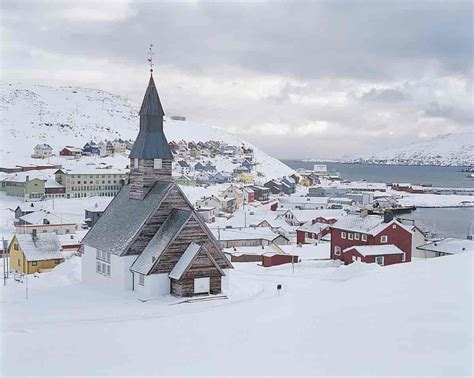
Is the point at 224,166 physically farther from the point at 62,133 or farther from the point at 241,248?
the point at 241,248

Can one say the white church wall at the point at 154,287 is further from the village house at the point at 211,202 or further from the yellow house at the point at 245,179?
the yellow house at the point at 245,179

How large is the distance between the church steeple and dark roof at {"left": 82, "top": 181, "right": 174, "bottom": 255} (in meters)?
0.49

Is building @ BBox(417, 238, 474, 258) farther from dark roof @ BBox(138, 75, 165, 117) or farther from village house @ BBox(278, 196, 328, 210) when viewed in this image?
village house @ BBox(278, 196, 328, 210)

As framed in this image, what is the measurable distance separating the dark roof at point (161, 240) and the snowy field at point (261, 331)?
1.53 meters

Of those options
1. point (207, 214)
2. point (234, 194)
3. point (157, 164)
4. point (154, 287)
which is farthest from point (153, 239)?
point (234, 194)

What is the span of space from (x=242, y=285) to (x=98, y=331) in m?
11.4

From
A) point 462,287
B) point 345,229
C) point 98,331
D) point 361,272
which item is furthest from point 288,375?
point 345,229

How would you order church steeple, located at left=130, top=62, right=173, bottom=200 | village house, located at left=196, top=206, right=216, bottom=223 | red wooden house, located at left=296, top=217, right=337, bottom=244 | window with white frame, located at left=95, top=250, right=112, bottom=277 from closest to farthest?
1. window with white frame, located at left=95, top=250, right=112, bottom=277
2. church steeple, located at left=130, top=62, right=173, bottom=200
3. red wooden house, located at left=296, top=217, right=337, bottom=244
4. village house, located at left=196, top=206, right=216, bottom=223

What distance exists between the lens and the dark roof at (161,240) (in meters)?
25.2

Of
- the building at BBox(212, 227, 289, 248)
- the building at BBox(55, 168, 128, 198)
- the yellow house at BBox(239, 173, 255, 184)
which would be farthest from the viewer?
the yellow house at BBox(239, 173, 255, 184)

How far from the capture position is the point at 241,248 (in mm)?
48812

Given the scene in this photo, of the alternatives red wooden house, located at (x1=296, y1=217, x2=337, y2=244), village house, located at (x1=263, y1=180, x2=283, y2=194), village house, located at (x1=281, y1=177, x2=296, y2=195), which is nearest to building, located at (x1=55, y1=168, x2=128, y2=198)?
red wooden house, located at (x1=296, y1=217, x2=337, y2=244)

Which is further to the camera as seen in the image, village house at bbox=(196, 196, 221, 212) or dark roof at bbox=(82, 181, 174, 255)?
village house at bbox=(196, 196, 221, 212)

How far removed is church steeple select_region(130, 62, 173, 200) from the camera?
28.8 meters
